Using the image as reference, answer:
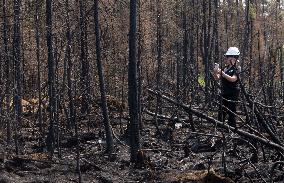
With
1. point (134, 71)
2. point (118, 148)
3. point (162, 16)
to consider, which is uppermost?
point (162, 16)

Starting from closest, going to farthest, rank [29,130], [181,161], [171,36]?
[181,161] → [29,130] → [171,36]

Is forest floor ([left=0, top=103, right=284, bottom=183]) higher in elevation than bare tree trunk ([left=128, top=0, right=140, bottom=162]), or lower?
lower

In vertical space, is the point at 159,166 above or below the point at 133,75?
below

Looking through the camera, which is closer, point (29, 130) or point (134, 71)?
point (134, 71)

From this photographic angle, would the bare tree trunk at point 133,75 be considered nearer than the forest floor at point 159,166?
No

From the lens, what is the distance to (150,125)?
612 inches

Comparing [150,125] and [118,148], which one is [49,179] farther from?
[150,125]

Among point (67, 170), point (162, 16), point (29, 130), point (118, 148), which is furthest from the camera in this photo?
point (162, 16)

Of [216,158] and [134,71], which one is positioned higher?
[134,71]

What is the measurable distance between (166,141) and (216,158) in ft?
9.21

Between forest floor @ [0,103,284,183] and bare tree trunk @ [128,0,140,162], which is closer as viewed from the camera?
forest floor @ [0,103,284,183]

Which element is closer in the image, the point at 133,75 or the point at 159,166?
A: the point at 159,166

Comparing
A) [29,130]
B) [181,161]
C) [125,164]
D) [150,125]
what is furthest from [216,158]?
[29,130]

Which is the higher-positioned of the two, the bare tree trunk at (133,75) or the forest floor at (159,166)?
the bare tree trunk at (133,75)
